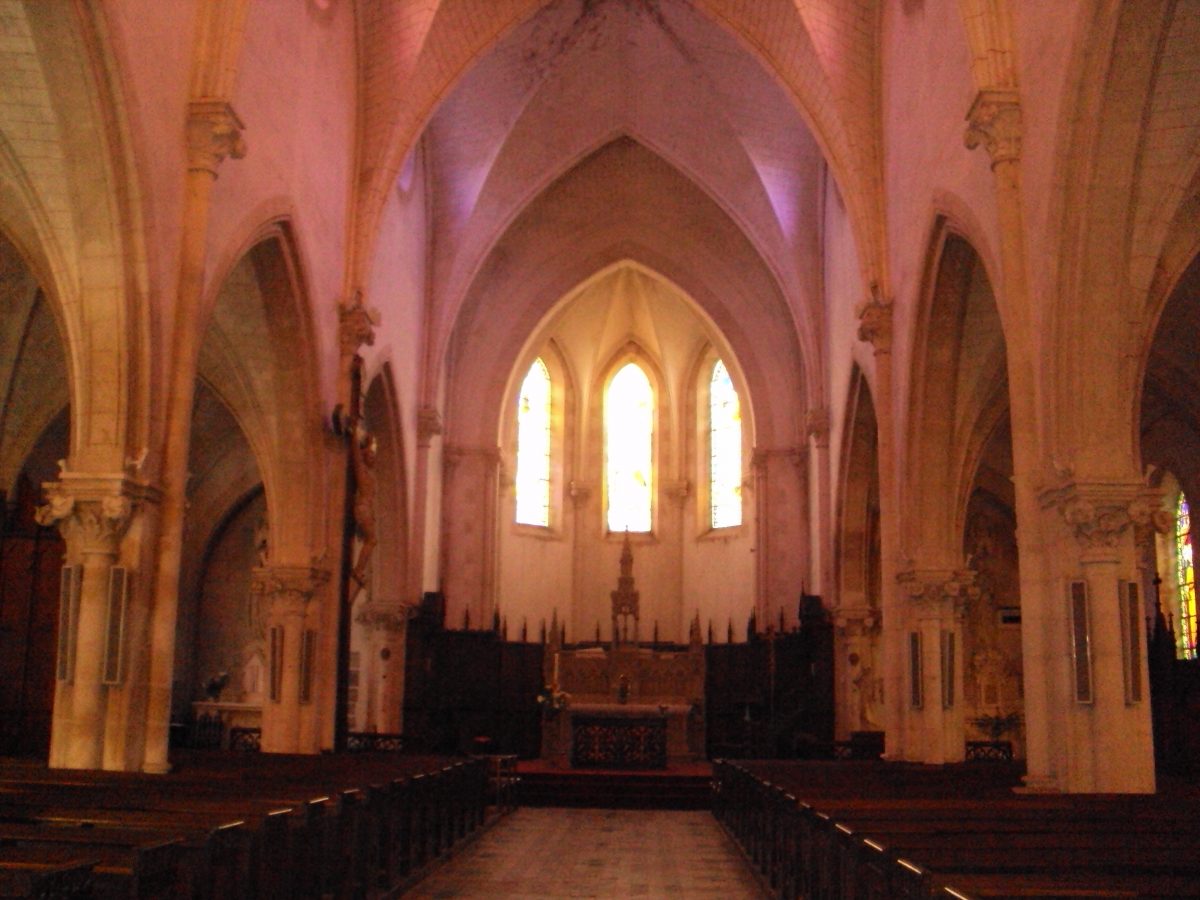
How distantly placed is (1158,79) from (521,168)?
659 inches

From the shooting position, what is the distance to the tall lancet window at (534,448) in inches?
1315

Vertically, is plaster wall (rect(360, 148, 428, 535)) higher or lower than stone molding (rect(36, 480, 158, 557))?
higher

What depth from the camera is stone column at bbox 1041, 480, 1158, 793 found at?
36.0 feet

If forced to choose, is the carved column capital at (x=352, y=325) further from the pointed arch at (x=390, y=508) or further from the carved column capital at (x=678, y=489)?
the carved column capital at (x=678, y=489)

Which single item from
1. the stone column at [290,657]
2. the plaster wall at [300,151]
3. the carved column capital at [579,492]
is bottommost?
the stone column at [290,657]

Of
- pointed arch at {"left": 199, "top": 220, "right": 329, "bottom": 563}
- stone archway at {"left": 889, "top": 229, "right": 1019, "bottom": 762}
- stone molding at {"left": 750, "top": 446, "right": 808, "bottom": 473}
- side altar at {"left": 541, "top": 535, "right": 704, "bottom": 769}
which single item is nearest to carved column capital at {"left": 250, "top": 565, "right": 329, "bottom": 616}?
pointed arch at {"left": 199, "top": 220, "right": 329, "bottom": 563}

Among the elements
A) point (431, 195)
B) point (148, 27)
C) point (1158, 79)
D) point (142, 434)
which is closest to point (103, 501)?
point (142, 434)

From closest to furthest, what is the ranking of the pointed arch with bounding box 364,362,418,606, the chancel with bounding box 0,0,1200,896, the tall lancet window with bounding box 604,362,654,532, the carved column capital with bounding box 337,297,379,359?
1. the chancel with bounding box 0,0,1200,896
2. the carved column capital with bounding box 337,297,379,359
3. the pointed arch with bounding box 364,362,418,606
4. the tall lancet window with bounding box 604,362,654,532

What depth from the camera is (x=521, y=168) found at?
2659 cm

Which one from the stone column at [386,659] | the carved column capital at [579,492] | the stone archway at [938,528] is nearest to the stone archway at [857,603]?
the stone archway at [938,528]

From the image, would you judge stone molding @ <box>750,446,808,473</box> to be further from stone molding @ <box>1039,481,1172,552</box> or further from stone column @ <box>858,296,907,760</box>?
stone molding @ <box>1039,481,1172,552</box>

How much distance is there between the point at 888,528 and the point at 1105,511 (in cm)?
688

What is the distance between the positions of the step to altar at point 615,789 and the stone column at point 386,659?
16.3 ft

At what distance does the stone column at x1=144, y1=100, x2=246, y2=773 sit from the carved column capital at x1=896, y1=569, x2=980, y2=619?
9593 millimetres
